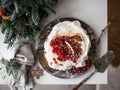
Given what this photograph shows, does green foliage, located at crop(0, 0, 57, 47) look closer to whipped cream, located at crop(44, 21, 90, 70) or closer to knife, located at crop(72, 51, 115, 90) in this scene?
whipped cream, located at crop(44, 21, 90, 70)

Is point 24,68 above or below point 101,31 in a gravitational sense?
below

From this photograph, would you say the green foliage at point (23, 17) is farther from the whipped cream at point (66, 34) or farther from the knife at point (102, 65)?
the knife at point (102, 65)

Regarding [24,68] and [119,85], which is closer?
[24,68]

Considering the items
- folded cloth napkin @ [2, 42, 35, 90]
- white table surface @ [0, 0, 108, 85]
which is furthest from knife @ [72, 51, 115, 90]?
folded cloth napkin @ [2, 42, 35, 90]

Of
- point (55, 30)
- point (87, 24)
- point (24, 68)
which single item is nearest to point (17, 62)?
point (24, 68)

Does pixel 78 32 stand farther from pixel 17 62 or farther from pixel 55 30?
pixel 17 62
